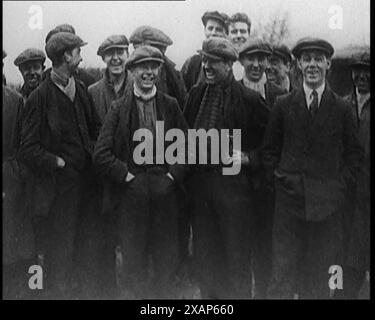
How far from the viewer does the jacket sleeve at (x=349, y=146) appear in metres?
5.93

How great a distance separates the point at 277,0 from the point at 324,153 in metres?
0.95

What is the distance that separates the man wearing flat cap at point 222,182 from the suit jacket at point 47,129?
60 cm

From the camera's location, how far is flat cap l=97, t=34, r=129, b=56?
19.3 feet

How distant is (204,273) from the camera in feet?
19.6

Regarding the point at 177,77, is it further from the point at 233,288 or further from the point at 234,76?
the point at 233,288

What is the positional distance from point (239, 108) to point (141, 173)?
2.29 feet

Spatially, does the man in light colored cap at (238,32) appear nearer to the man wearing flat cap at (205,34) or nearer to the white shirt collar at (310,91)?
the man wearing flat cap at (205,34)

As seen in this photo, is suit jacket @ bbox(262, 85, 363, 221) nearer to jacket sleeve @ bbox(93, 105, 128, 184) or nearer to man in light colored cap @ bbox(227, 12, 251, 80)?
man in light colored cap @ bbox(227, 12, 251, 80)

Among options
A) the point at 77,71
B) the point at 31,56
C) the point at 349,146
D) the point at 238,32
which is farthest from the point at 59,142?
the point at 349,146

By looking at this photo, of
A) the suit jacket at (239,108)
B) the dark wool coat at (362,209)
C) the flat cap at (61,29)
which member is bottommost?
the dark wool coat at (362,209)

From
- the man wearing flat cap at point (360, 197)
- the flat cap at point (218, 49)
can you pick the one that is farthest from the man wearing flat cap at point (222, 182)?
the man wearing flat cap at point (360, 197)

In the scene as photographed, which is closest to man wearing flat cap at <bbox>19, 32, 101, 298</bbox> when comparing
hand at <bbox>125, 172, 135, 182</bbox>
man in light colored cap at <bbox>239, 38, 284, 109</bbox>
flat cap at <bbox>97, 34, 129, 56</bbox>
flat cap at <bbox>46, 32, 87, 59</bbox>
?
flat cap at <bbox>46, 32, 87, 59</bbox>

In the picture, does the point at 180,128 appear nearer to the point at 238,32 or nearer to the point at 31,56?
the point at 238,32

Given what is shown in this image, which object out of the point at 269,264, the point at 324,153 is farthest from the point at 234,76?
the point at 269,264
